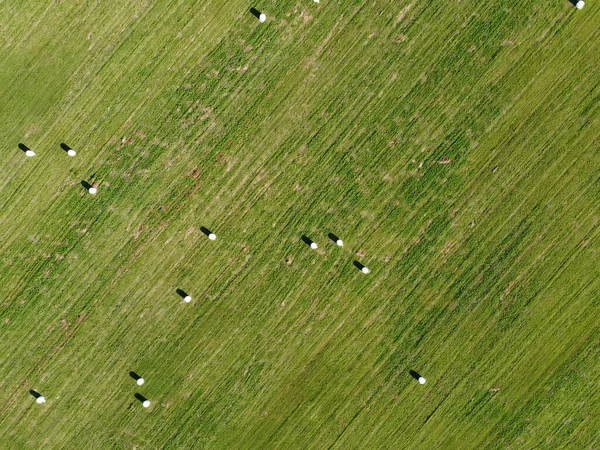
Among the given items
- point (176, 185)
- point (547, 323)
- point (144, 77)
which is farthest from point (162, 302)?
point (547, 323)

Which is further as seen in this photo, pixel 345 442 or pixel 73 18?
pixel 345 442

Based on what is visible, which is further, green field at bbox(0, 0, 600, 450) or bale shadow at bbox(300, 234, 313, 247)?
bale shadow at bbox(300, 234, 313, 247)

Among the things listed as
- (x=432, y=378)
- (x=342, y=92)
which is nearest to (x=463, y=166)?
(x=342, y=92)

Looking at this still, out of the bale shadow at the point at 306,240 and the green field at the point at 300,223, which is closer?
the green field at the point at 300,223

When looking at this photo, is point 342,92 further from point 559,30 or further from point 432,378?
point 432,378

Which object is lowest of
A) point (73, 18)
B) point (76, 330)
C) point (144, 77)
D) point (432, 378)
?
point (76, 330)

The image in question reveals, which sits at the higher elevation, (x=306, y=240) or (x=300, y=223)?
(x=300, y=223)

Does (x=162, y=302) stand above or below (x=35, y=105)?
below
